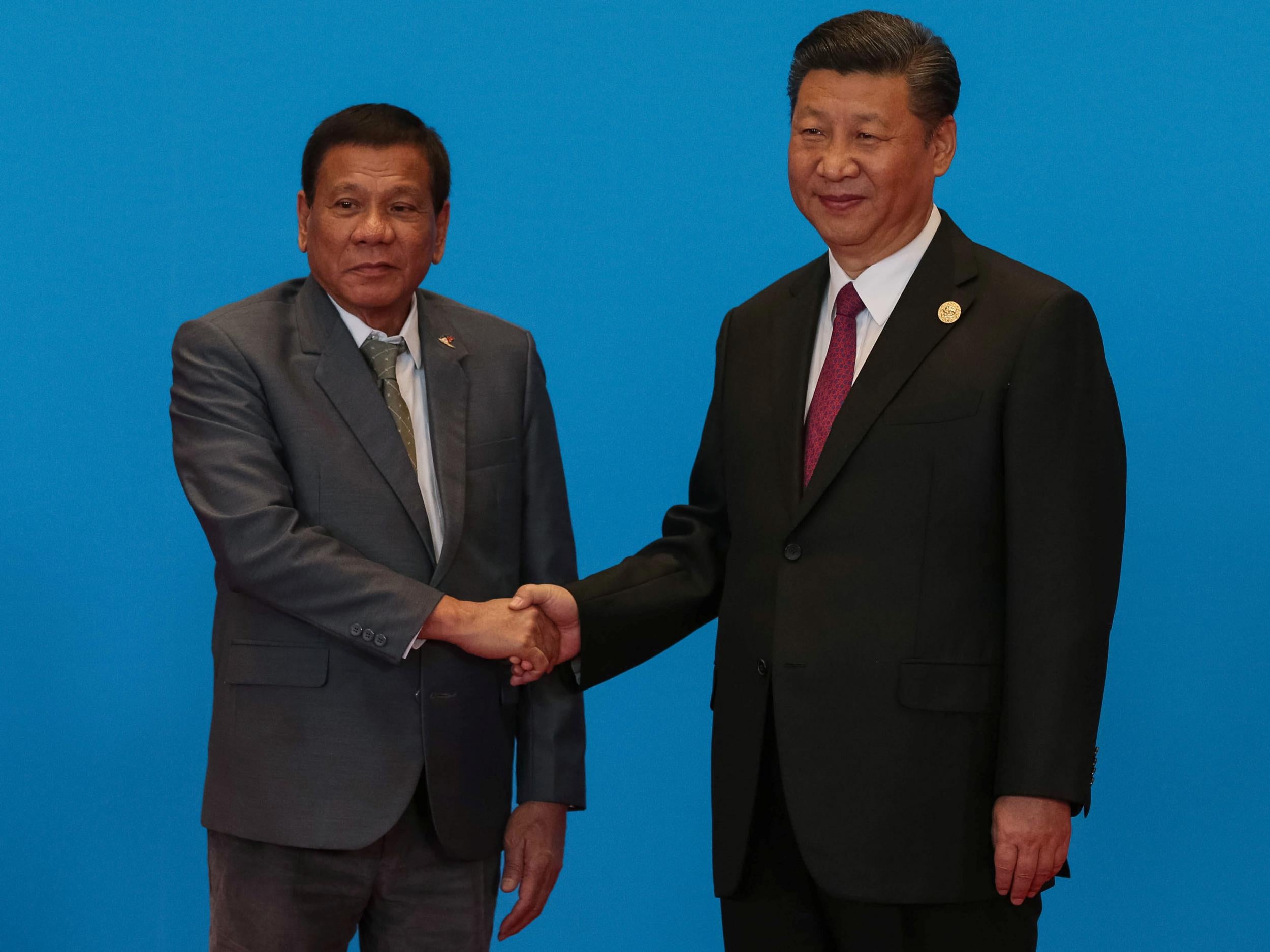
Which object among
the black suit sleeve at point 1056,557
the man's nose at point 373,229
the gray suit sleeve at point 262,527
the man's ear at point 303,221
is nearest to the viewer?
the black suit sleeve at point 1056,557

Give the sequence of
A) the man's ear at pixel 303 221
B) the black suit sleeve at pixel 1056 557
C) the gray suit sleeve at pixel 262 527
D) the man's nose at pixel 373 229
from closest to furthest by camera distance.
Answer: the black suit sleeve at pixel 1056 557 < the gray suit sleeve at pixel 262 527 < the man's nose at pixel 373 229 < the man's ear at pixel 303 221

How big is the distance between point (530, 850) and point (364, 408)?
0.68 m

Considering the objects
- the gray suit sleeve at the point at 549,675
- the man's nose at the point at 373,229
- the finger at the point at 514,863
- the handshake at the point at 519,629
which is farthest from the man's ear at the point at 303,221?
the finger at the point at 514,863

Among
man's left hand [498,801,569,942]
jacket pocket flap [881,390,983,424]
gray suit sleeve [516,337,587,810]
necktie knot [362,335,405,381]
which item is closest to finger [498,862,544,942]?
man's left hand [498,801,569,942]

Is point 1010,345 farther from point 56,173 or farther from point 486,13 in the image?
point 56,173

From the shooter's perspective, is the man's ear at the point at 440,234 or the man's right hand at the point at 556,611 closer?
the man's right hand at the point at 556,611

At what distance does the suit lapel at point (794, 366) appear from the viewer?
80.0 inches

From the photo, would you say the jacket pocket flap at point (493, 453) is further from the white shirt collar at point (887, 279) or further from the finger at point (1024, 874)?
the finger at point (1024, 874)

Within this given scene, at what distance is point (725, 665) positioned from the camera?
2.09 meters

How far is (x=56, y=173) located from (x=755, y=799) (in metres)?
2.01

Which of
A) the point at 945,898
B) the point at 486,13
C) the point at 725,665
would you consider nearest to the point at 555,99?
the point at 486,13

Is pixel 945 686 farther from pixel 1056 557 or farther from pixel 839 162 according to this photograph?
pixel 839 162

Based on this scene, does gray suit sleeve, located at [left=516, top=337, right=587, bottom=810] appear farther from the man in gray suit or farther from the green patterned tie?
the green patterned tie

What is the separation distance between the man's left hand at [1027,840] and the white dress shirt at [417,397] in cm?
82
